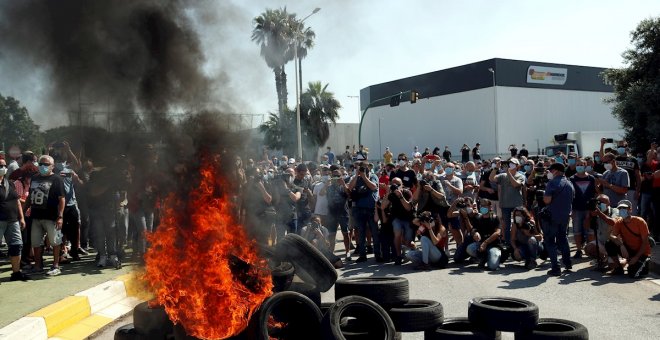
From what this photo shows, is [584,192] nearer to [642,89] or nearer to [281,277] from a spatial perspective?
[281,277]

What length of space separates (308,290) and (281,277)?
1.26 ft

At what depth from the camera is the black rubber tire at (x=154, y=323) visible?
208 inches

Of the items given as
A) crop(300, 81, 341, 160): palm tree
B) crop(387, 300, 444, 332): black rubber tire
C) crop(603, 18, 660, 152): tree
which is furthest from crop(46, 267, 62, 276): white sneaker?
crop(300, 81, 341, 160): palm tree

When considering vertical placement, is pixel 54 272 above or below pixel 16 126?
below

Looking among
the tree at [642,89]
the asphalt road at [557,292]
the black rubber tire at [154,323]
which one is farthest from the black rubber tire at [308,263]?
the tree at [642,89]

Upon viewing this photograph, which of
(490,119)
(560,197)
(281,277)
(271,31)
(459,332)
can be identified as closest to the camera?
(459,332)

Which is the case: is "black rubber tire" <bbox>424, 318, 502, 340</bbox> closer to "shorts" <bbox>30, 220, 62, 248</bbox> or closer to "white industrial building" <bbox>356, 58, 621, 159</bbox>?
"shorts" <bbox>30, 220, 62, 248</bbox>

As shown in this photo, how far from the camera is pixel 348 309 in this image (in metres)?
5.31

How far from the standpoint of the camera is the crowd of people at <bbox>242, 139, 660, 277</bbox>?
31.6ft

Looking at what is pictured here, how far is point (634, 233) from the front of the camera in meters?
9.26

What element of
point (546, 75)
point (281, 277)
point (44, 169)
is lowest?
point (281, 277)

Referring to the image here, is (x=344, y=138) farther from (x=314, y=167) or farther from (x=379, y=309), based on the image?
(x=379, y=309)

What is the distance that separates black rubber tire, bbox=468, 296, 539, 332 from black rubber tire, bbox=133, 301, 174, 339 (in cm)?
296

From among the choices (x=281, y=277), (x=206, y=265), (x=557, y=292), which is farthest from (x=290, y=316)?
(x=557, y=292)
